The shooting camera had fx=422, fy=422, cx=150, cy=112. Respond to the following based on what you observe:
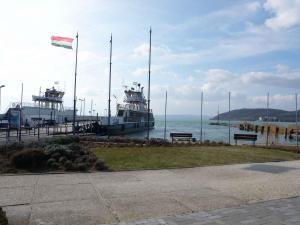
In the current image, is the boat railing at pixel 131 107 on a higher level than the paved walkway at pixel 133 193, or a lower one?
higher

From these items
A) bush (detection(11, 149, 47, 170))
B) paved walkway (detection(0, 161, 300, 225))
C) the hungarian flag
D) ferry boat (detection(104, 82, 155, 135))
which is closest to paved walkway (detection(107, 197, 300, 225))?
paved walkway (detection(0, 161, 300, 225))

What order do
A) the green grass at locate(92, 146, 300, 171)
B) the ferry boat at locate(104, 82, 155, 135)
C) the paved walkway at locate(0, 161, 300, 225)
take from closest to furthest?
1. the paved walkway at locate(0, 161, 300, 225)
2. the green grass at locate(92, 146, 300, 171)
3. the ferry boat at locate(104, 82, 155, 135)

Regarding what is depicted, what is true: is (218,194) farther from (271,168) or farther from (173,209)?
(271,168)

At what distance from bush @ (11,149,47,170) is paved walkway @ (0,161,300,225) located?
Result: 145cm

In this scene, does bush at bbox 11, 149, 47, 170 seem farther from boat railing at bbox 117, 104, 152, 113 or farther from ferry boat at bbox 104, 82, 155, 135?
boat railing at bbox 117, 104, 152, 113

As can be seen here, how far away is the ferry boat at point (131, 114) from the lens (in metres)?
75.8

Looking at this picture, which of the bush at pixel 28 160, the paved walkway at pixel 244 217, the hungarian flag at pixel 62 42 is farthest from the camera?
the hungarian flag at pixel 62 42

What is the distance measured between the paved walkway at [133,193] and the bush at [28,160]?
1.45m

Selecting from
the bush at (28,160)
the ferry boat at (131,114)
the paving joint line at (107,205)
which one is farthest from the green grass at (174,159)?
the ferry boat at (131,114)

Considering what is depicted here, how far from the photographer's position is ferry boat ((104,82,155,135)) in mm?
75812

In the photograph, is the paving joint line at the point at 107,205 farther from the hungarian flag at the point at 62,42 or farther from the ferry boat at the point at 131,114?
the ferry boat at the point at 131,114

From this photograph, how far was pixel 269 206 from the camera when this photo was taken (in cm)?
884

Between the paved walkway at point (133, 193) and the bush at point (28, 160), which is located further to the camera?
the bush at point (28, 160)

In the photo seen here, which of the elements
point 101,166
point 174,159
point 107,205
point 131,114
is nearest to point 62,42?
point 174,159
